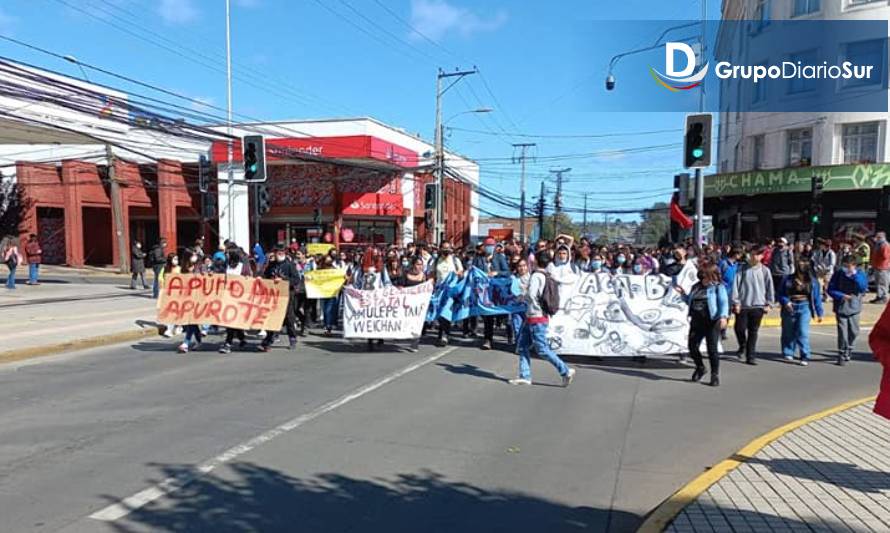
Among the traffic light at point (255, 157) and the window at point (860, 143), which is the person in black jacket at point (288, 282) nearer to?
the traffic light at point (255, 157)

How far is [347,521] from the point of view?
13.1 ft

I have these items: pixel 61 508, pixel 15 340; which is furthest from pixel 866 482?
pixel 15 340

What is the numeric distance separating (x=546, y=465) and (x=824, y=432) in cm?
276

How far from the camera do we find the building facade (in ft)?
86.6

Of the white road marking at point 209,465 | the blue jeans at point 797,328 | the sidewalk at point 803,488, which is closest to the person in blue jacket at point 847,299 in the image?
the blue jeans at point 797,328

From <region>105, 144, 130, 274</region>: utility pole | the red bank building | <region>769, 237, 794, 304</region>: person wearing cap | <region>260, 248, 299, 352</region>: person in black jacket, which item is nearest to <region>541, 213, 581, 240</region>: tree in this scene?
the red bank building

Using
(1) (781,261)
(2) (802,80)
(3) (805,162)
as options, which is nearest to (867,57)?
(2) (802,80)

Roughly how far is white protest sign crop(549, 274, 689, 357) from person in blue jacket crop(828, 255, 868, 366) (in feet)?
8.04

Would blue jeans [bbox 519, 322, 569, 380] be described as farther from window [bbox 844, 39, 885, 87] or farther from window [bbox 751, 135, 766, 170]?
window [bbox 751, 135, 766, 170]

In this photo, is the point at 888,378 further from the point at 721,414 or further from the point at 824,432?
the point at 721,414

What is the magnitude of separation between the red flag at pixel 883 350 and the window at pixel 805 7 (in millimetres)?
31160

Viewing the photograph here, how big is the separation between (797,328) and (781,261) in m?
3.93

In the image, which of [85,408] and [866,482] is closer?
[866,482]

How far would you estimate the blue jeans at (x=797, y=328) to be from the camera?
952cm
